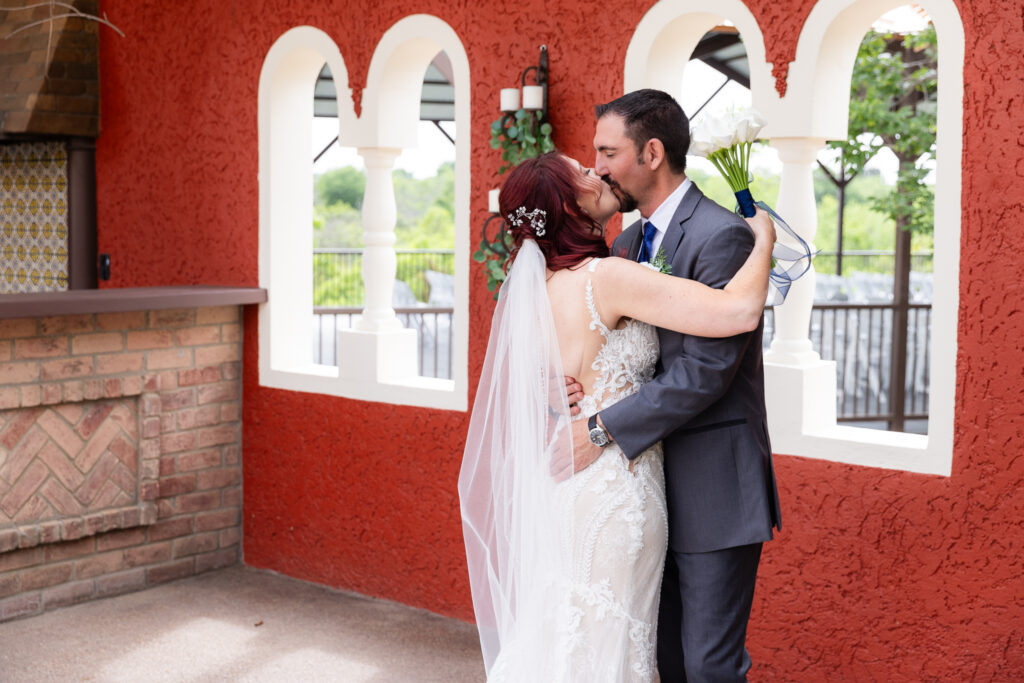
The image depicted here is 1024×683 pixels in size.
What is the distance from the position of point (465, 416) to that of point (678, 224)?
217 cm

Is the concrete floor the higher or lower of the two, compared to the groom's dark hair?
lower

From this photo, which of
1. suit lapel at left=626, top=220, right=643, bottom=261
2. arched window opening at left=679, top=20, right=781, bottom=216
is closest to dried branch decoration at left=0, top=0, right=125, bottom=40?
arched window opening at left=679, top=20, right=781, bottom=216

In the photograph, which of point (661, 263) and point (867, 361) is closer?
point (661, 263)

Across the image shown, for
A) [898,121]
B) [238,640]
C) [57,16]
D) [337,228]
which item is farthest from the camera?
[337,228]

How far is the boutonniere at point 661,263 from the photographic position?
2.58m

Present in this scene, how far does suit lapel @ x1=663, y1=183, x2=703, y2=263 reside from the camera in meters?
2.57

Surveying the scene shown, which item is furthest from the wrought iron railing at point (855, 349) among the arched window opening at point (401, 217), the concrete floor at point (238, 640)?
the arched window opening at point (401, 217)

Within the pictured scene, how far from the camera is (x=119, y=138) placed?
5.94m

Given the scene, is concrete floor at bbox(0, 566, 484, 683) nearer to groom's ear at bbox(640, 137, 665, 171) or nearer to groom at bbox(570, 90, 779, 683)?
groom at bbox(570, 90, 779, 683)

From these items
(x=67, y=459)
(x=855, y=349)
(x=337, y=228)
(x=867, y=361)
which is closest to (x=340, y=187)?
(x=337, y=228)

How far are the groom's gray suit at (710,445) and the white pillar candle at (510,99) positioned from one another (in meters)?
1.71

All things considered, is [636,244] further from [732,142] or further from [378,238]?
[378,238]

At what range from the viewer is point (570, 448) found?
256cm

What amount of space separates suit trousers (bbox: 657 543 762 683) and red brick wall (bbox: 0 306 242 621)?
3.10 metres
